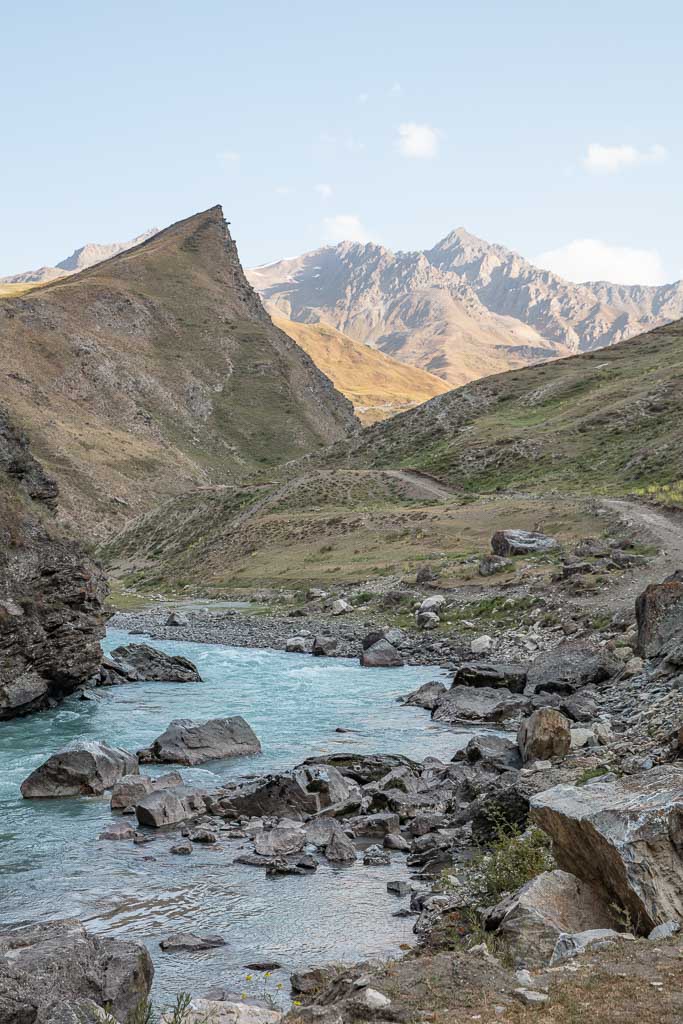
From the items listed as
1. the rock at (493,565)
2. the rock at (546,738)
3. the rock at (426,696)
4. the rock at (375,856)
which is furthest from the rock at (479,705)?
the rock at (493,565)

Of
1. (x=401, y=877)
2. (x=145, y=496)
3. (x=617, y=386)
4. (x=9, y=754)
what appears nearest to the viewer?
(x=401, y=877)

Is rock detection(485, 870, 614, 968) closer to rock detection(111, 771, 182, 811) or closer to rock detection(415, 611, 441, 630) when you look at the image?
rock detection(111, 771, 182, 811)

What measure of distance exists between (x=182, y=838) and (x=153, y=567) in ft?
203

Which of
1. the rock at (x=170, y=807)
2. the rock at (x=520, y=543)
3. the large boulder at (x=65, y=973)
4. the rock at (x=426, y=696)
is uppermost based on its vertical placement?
the large boulder at (x=65, y=973)

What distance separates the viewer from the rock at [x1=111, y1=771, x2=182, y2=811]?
17328 millimetres

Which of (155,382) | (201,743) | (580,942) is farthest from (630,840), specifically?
(155,382)

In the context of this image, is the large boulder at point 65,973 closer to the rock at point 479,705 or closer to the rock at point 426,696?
the rock at point 479,705

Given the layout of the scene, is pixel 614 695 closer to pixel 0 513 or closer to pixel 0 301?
pixel 0 513

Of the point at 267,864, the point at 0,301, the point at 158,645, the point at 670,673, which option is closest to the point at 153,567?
the point at 158,645

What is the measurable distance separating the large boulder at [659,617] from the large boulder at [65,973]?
18.5m

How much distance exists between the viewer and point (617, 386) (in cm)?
8900

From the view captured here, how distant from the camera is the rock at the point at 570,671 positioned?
2556 cm

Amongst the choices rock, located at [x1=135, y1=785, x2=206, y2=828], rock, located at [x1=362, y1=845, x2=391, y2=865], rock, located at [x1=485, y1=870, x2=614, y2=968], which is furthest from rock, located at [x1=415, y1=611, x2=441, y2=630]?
rock, located at [x1=485, y1=870, x2=614, y2=968]

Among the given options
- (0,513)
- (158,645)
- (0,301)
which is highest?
(0,301)
